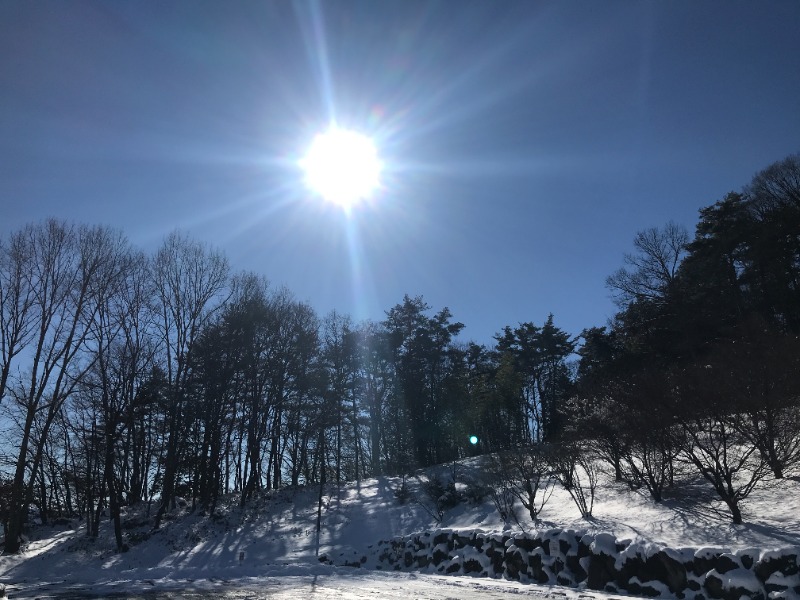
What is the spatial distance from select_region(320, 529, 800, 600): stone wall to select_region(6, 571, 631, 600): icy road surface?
0.55 meters

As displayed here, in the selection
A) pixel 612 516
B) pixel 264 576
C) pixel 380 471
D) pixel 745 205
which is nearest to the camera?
pixel 612 516

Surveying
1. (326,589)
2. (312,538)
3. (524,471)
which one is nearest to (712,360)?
(524,471)

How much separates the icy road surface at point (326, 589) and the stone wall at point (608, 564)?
0.55m

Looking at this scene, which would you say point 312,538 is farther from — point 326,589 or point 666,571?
point 666,571

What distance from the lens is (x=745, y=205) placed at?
33.0m

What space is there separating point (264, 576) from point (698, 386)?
540 inches

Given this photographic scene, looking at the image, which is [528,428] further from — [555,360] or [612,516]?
[612,516]

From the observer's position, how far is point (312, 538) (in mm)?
24297

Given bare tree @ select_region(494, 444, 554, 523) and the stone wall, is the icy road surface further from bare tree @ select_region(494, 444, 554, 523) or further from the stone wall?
bare tree @ select_region(494, 444, 554, 523)

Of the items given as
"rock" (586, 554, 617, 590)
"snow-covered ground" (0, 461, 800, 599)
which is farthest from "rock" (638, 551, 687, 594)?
"rock" (586, 554, 617, 590)

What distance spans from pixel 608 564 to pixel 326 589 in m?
6.56

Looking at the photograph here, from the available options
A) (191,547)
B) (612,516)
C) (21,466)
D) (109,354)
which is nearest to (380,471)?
(191,547)

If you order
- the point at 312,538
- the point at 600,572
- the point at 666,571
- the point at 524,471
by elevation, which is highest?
the point at 524,471

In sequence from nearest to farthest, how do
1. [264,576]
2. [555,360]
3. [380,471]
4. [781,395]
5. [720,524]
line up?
[720,524] < [781,395] < [264,576] < [380,471] < [555,360]
